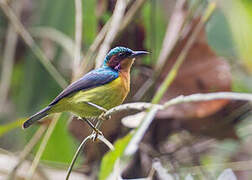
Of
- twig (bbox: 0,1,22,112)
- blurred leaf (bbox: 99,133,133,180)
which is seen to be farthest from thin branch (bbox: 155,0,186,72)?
blurred leaf (bbox: 99,133,133,180)

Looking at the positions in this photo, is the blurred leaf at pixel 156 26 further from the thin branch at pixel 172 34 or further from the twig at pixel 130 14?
the twig at pixel 130 14

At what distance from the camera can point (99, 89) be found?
5.01 ft

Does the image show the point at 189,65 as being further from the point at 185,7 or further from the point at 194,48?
the point at 185,7

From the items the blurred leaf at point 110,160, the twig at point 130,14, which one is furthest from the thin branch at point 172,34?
the blurred leaf at point 110,160

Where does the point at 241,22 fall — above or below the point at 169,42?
above

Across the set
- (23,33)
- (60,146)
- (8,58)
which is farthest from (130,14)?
(8,58)

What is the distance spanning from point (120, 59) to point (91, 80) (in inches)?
4.4

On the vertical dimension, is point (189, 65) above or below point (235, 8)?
below

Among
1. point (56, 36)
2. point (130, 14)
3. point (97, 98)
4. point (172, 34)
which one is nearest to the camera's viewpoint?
point (97, 98)

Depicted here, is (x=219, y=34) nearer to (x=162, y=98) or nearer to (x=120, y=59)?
(x=162, y=98)

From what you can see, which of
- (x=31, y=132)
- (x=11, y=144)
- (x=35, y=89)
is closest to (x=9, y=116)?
(x=11, y=144)

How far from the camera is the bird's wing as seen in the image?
1.33 metres

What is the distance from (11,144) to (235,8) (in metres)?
2.81

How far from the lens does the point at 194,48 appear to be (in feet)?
8.68
